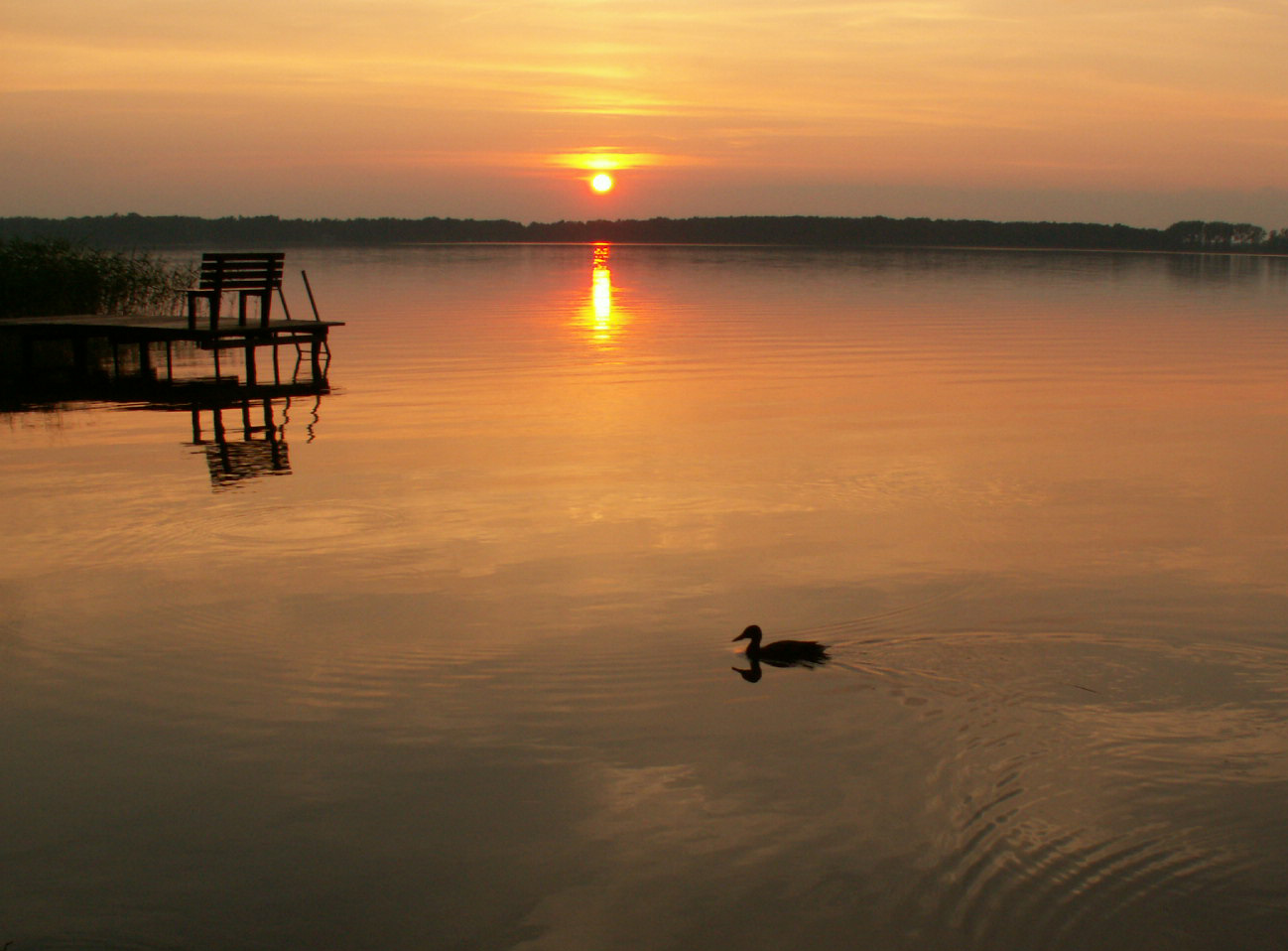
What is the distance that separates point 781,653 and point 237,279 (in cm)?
1632

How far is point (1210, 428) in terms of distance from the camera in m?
15.5

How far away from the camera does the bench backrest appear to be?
786 inches

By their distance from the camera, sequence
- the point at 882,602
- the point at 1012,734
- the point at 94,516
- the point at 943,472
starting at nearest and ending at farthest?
the point at 1012,734, the point at 882,602, the point at 94,516, the point at 943,472

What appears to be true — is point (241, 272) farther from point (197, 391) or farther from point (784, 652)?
point (784, 652)

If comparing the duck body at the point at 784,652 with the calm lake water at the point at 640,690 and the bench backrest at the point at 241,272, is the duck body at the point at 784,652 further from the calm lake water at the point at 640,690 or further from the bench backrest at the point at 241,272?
the bench backrest at the point at 241,272

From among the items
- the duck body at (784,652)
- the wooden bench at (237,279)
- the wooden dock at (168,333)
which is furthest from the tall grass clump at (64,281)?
the duck body at (784,652)

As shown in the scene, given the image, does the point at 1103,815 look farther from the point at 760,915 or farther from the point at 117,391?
the point at 117,391

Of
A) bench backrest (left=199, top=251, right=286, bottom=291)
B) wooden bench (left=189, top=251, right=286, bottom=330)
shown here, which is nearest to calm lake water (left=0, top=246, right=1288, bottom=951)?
wooden bench (left=189, top=251, right=286, bottom=330)

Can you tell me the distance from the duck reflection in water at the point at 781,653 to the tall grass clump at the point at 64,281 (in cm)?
2368

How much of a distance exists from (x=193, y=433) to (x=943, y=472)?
8.98m

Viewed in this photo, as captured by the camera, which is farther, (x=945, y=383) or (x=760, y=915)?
(x=945, y=383)

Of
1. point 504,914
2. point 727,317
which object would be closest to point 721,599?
point 504,914

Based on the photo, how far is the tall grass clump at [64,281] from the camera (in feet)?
84.6

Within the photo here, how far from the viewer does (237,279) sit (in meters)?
20.7
